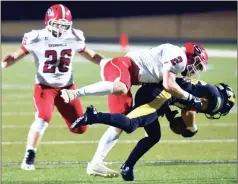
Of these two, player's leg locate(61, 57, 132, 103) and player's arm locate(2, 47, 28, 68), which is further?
player's arm locate(2, 47, 28, 68)

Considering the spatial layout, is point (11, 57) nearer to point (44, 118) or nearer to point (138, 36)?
point (44, 118)

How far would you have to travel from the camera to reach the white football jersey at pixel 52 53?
7.25 meters

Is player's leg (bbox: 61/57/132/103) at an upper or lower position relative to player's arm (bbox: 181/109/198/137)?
upper

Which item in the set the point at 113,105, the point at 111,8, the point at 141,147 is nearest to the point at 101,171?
the point at 141,147

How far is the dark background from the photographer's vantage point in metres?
31.5

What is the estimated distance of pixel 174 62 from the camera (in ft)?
20.6

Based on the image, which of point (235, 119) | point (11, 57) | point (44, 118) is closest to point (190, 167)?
point (44, 118)

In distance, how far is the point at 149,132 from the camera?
652 cm

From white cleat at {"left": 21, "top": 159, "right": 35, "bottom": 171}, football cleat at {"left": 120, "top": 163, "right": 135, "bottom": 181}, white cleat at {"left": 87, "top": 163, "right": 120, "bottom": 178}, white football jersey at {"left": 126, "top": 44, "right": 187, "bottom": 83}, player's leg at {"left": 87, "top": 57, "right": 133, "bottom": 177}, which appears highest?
white football jersey at {"left": 126, "top": 44, "right": 187, "bottom": 83}

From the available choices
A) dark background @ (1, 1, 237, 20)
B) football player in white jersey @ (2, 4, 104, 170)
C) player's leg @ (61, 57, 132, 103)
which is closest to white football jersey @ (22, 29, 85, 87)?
football player in white jersey @ (2, 4, 104, 170)

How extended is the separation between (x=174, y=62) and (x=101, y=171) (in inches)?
39.8

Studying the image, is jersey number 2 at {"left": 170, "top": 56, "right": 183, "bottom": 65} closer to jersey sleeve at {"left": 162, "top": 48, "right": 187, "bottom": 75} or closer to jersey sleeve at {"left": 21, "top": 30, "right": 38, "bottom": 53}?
jersey sleeve at {"left": 162, "top": 48, "right": 187, "bottom": 75}

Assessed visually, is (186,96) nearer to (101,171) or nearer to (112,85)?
(112,85)

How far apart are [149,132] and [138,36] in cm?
2599
